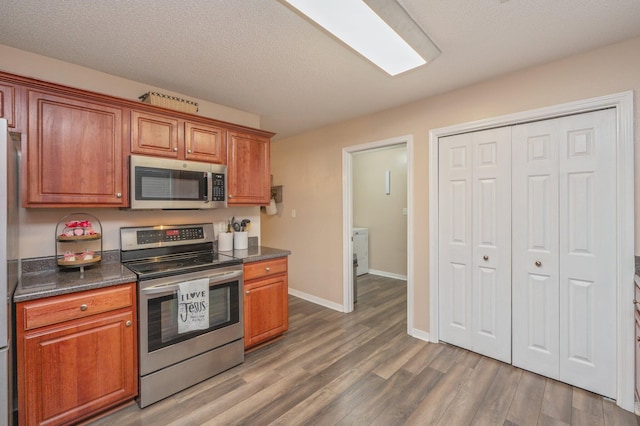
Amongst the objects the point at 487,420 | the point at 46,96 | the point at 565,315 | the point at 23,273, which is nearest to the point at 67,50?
the point at 46,96

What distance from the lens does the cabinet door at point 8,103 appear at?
5.58ft

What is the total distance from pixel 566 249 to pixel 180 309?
286 centimetres

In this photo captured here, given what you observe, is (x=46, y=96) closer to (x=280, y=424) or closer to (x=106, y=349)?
(x=106, y=349)

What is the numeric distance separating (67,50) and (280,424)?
2.83 meters

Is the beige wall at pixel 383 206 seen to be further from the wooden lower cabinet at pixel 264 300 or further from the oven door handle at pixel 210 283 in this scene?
the oven door handle at pixel 210 283

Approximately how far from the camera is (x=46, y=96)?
1838 millimetres

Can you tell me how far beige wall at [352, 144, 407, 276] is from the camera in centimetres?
511

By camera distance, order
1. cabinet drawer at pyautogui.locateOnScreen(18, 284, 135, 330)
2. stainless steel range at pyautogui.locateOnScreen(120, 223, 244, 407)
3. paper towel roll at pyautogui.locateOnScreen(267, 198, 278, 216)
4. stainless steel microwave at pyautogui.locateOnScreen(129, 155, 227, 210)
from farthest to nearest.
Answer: paper towel roll at pyautogui.locateOnScreen(267, 198, 278, 216) → stainless steel microwave at pyautogui.locateOnScreen(129, 155, 227, 210) → stainless steel range at pyautogui.locateOnScreen(120, 223, 244, 407) → cabinet drawer at pyautogui.locateOnScreen(18, 284, 135, 330)

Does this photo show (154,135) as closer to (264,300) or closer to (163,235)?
(163,235)

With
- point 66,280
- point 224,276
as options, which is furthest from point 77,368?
point 224,276

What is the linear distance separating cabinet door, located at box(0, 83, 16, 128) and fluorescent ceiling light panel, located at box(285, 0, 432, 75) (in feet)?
5.74

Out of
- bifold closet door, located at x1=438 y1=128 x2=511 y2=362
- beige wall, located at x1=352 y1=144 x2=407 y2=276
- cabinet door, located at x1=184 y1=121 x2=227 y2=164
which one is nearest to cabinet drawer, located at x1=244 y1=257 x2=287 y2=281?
cabinet door, located at x1=184 y1=121 x2=227 y2=164

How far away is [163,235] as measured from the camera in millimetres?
2516

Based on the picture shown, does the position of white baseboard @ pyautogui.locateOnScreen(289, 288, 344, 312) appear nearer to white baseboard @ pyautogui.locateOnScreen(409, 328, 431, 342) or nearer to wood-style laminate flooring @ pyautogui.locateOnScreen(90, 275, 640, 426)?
wood-style laminate flooring @ pyautogui.locateOnScreen(90, 275, 640, 426)
